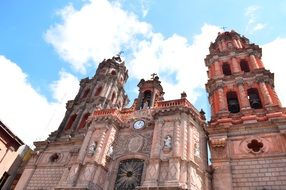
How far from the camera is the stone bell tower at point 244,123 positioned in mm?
16578

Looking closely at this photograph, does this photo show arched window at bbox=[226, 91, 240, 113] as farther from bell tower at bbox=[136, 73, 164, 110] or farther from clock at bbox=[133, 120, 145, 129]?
clock at bbox=[133, 120, 145, 129]

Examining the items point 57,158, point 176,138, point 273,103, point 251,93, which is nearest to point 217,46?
point 251,93

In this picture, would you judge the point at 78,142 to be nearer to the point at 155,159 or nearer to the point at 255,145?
the point at 155,159

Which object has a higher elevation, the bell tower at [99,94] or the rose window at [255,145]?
the bell tower at [99,94]

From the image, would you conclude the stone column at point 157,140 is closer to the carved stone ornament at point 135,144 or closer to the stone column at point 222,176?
the carved stone ornament at point 135,144

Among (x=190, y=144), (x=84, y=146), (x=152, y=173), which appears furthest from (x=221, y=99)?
(x=84, y=146)

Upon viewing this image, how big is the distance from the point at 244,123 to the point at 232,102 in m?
→ 3.84

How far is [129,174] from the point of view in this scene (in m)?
19.0

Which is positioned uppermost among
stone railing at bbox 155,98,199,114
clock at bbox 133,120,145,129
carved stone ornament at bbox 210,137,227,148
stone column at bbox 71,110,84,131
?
stone column at bbox 71,110,84,131

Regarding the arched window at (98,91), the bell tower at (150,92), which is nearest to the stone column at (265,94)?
the bell tower at (150,92)

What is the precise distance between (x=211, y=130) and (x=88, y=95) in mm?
17412

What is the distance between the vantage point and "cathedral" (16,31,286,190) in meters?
16.8

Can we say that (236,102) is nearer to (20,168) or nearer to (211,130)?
(211,130)

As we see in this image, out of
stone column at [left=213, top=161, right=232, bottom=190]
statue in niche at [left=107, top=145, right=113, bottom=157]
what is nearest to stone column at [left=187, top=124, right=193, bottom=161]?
stone column at [left=213, top=161, right=232, bottom=190]
